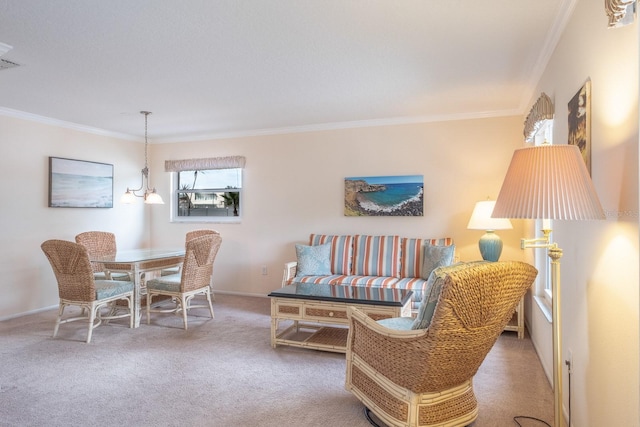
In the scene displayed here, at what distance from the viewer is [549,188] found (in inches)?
56.1

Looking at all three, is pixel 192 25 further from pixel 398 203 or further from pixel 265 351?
pixel 398 203

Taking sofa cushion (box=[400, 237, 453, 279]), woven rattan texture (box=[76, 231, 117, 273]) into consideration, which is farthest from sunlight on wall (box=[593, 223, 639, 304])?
woven rattan texture (box=[76, 231, 117, 273])

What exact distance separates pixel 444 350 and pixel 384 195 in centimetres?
310

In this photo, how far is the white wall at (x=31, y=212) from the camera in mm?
4410

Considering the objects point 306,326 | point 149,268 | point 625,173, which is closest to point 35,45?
point 149,268

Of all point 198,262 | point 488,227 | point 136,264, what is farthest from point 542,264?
point 136,264

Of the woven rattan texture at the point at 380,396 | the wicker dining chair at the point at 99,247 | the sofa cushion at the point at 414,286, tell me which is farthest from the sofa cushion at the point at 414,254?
the wicker dining chair at the point at 99,247

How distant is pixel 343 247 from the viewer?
4.75 m

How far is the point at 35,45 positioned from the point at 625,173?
350cm

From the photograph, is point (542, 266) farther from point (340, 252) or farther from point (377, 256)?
point (340, 252)

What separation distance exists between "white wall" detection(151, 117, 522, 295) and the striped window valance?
0.37 feet

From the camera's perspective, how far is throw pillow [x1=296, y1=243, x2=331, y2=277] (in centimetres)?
446

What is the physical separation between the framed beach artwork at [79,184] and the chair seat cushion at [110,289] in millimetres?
1655

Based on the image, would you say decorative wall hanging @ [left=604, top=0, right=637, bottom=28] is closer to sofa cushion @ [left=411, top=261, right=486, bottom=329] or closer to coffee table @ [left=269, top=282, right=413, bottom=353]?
sofa cushion @ [left=411, top=261, right=486, bottom=329]
